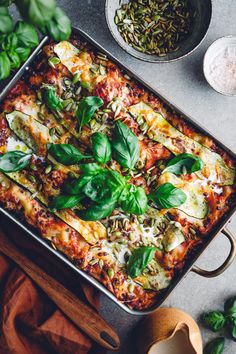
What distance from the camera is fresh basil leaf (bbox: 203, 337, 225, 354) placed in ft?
10.4

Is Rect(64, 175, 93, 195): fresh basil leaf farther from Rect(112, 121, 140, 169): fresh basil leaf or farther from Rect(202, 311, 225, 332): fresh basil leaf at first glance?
Rect(202, 311, 225, 332): fresh basil leaf

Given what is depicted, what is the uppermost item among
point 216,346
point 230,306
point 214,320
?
point 230,306

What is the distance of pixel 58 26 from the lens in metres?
2.39

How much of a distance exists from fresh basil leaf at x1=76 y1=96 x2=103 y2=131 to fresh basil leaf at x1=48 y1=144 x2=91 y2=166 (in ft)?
0.49

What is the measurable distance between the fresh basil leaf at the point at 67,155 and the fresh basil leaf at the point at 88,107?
0.15 metres

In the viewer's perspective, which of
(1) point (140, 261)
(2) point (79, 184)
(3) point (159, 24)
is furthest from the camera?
(3) point (159, 24)

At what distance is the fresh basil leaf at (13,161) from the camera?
2.72 metres

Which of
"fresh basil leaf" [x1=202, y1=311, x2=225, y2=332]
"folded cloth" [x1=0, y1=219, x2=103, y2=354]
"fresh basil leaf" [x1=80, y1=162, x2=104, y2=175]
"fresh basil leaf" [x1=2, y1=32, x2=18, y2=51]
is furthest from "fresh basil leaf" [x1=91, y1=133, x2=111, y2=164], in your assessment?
"fresh basil leaf" [x1=202, y1=311, x2=225, y2=332]

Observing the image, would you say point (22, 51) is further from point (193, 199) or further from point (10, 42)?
point (193, 199)

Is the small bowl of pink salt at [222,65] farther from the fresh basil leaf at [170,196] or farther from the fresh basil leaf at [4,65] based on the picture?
the fresh basil leaf at [4,65]

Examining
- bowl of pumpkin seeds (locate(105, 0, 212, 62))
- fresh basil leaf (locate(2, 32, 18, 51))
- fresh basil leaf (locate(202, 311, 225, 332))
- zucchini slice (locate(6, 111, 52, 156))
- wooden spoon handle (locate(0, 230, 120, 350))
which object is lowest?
wooden spoon handle (locate(0, 230, 120, 350))

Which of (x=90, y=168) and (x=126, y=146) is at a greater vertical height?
(x=126, y=146)

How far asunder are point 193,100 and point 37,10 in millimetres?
1417

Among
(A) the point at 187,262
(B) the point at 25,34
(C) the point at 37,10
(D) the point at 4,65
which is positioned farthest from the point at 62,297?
(C) the point at 37,10
